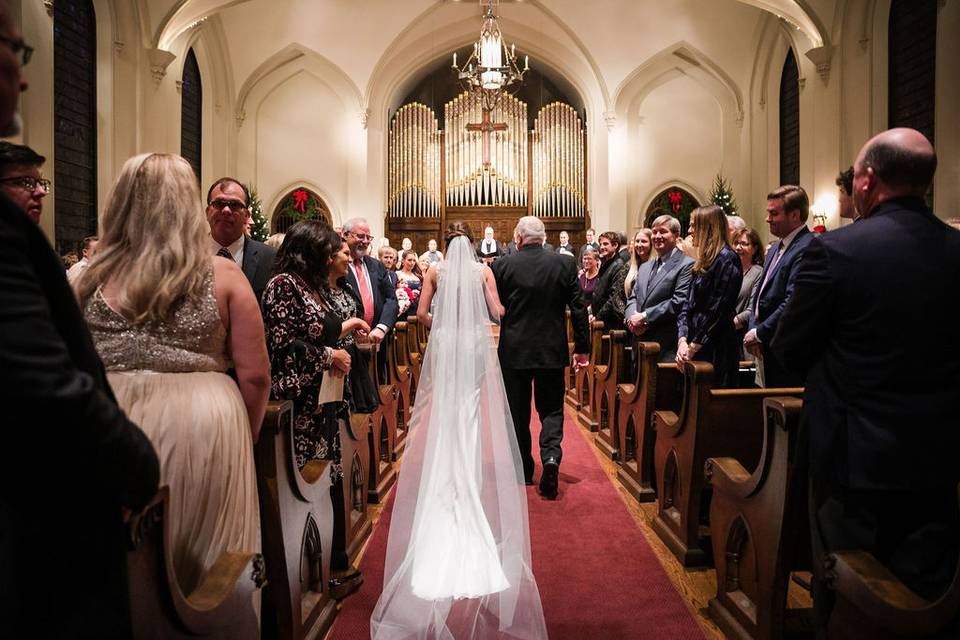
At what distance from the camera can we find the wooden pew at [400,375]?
5.03 meters

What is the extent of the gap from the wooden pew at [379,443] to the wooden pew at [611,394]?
5.14 ft

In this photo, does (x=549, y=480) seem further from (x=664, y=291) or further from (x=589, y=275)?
(x=589, y=275)

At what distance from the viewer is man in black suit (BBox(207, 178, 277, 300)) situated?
2.81 metres

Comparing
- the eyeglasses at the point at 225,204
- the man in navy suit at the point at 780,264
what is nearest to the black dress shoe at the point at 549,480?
the man in navy suit at the point at 780,264

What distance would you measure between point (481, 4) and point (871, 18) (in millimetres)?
6386

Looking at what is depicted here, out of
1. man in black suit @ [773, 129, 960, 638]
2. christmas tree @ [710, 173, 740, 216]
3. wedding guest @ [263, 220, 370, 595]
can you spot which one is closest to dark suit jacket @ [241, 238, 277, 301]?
wedding guest @ [263, 220, 370, 595]

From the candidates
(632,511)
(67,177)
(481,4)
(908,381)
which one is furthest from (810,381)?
(481,4)

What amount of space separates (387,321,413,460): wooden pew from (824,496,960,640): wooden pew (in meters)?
3.57

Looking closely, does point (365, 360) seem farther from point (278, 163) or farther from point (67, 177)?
point (278, 163)

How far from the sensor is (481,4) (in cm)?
1239

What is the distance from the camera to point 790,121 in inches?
446

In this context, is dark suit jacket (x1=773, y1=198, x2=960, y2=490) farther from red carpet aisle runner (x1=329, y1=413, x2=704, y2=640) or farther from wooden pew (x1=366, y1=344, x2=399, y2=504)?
wooden pew (x1=366, y1=344, x2=399, y2=504)

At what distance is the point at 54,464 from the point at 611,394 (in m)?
4.54

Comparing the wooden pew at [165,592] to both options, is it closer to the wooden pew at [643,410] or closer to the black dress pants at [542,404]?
the wooden pew at [643,410]
